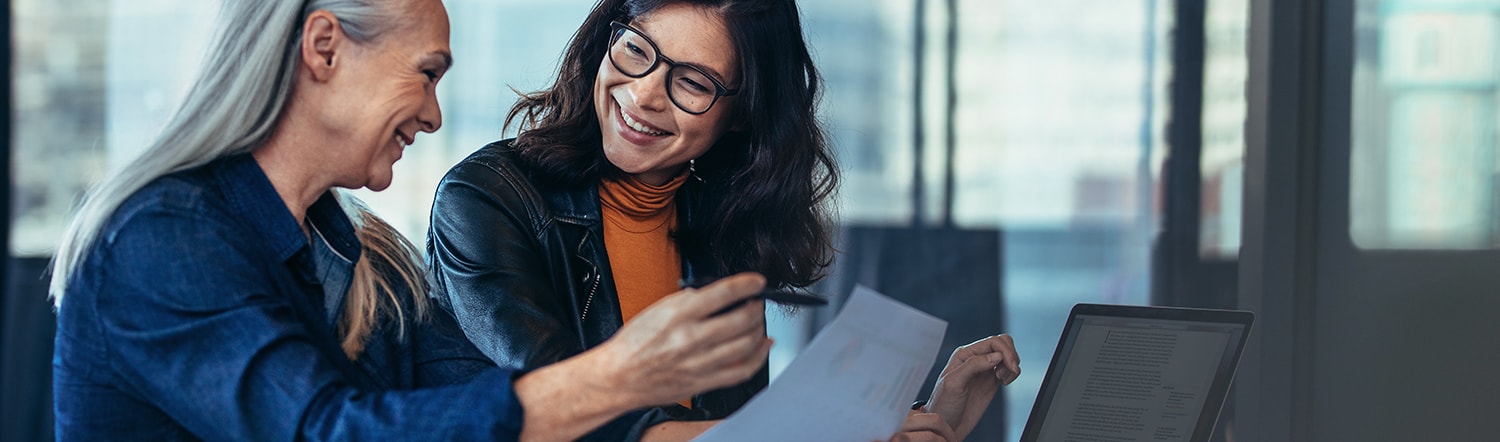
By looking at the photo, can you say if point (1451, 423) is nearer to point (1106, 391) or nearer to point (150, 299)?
point (1106, 391)

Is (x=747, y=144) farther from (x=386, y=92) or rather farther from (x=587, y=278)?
(x=386, y=92)

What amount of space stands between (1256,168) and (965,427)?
1047mm

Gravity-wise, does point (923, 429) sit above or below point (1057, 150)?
below

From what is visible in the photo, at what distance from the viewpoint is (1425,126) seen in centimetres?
173

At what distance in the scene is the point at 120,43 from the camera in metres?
4.18

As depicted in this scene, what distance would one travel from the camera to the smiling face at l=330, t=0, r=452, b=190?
3.13ft

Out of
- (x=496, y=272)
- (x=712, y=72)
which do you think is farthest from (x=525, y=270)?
(x=712, y=72)

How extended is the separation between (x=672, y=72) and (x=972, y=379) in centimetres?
50

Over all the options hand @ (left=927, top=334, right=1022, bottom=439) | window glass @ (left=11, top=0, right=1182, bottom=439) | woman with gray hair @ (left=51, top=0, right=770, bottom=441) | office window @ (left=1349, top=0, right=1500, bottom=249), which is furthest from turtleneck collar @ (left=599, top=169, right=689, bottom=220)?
window glass @ (left=11, top=0, right=1182, bottom=439)

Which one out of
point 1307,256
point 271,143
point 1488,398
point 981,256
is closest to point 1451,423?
point 1488,398

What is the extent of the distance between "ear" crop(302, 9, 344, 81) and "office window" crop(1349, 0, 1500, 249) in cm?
145

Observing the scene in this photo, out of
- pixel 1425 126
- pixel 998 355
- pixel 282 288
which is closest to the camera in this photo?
pixel 282 288

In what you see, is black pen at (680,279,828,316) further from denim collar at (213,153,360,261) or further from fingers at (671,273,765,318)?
denim collar at (213,153,360,261)

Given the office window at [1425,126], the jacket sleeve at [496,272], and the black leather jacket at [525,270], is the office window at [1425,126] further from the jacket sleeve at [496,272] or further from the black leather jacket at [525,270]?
the jacket sleeve at [496,272]
